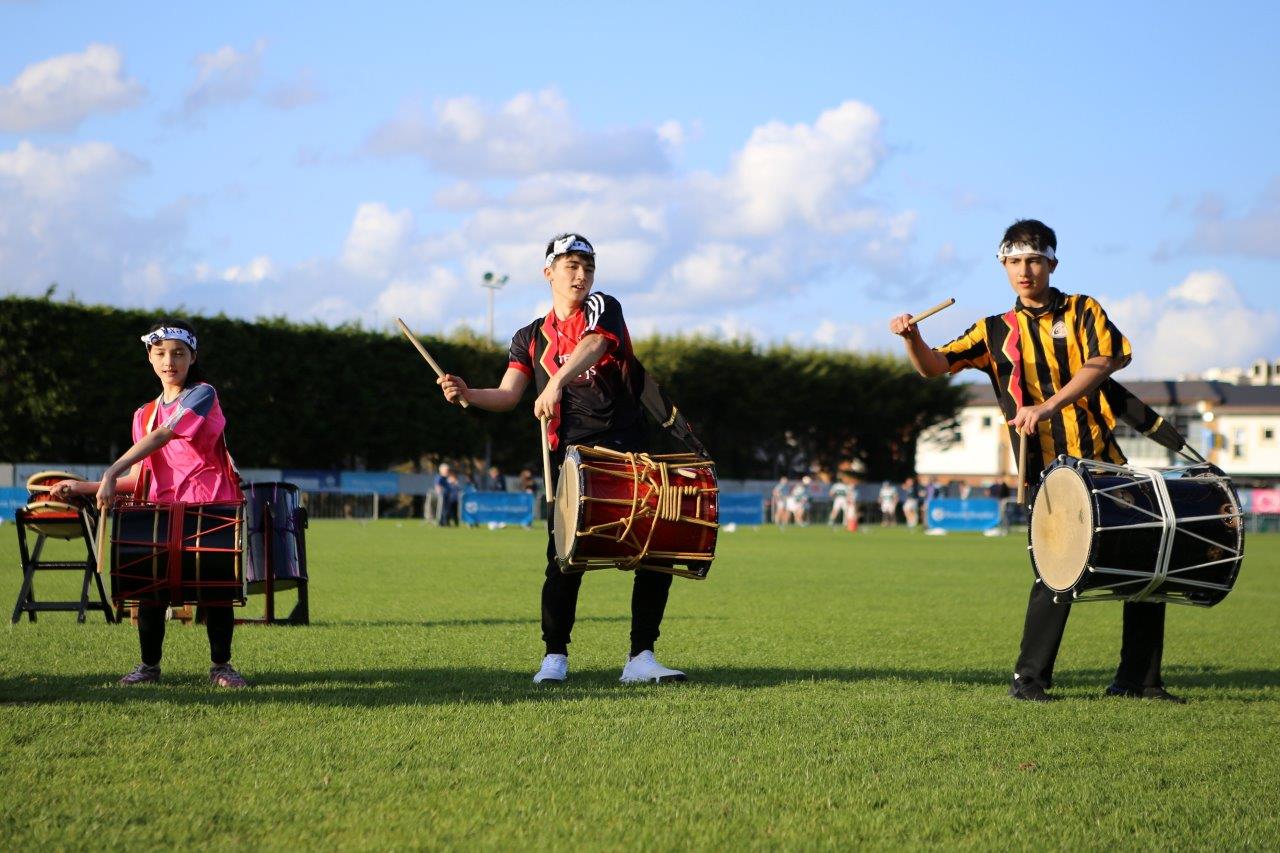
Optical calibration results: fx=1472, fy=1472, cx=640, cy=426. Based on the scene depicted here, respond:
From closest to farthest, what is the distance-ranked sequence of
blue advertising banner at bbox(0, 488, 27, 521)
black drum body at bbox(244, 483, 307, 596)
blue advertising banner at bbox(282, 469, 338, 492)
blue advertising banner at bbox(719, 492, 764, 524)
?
black drum body at bbox(244, 483, 307, 596) → blue advertising banner at bbox(0, 488, 27, 521) → blue advertising banner at bbox(282, 469, 338, 492) → blue advertising banner at bbox(719, 492, 764, 524)

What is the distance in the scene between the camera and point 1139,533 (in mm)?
6777

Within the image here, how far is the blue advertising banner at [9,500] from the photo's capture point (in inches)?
1176

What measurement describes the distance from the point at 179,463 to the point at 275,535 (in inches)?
76.0

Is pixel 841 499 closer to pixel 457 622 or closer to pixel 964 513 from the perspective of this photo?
pixel 964 513

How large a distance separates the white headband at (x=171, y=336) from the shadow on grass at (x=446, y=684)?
1741 mm

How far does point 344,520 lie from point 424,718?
35503mm

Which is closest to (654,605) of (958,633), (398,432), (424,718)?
(424,718)

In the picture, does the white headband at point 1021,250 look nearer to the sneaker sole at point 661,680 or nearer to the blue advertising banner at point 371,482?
the sneaker sole at point 661,680

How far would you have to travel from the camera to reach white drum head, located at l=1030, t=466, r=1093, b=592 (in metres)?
6.79

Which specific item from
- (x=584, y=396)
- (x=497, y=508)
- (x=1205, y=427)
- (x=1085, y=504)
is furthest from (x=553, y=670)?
(x=1205, y=427)

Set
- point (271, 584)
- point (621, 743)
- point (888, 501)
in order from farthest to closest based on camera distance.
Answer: point (888, 501), point (271, 584), point (621, 743)

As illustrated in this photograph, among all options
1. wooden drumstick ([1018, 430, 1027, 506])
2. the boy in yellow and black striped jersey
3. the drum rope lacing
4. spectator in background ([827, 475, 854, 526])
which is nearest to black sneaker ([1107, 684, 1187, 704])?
the boy in yellow and black striped jersey

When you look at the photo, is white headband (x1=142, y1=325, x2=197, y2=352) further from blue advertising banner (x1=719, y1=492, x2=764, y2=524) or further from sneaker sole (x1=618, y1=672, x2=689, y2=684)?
blue advertising banner (x1=719, y1=492, x2=764, y2=524)

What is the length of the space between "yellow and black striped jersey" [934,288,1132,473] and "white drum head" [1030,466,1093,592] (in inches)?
17.3
